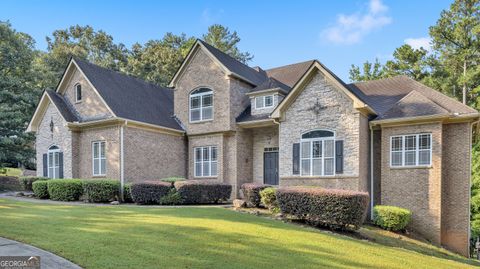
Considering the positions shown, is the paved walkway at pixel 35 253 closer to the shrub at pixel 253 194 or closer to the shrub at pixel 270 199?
the shrub at pixel 270 199

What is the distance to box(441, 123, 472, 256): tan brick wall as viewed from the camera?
49.0 ft

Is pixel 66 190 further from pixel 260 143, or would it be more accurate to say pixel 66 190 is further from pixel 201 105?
pixel 260 143

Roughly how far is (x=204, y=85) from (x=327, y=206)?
11.7 meters

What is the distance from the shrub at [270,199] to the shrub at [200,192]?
3150 millimetres

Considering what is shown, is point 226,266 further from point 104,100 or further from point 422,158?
point 104,100

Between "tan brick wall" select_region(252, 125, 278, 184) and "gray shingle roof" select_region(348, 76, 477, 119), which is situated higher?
"gray shingle roof" select_region(348, 76, 477, 119)

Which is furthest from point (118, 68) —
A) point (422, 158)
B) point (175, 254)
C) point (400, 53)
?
point (175, 254)

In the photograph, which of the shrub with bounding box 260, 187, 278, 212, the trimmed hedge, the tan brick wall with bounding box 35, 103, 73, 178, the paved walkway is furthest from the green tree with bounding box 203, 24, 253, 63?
the paved walkway

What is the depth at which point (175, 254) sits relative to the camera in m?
6.81

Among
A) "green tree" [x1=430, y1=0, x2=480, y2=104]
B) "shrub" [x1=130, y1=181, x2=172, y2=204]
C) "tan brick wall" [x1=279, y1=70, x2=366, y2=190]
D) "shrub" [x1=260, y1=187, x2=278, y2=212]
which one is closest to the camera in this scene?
"shrub" [x1=260, y1=187, x2=278, y2=212]

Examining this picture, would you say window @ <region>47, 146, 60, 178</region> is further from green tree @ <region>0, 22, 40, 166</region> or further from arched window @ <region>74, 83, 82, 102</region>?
green tree @ <region>0, 22, 40, 166</region>

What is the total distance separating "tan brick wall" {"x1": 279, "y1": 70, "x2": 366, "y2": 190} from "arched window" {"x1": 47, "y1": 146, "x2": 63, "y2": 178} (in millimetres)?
13220

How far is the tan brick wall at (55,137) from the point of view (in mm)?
20094

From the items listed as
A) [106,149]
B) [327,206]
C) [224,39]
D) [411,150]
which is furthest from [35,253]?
[224,39]
